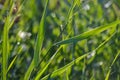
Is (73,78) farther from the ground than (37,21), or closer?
closer

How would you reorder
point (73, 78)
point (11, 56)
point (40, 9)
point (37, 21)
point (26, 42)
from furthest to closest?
1. point (40, 9)
2. point (37, 21)
3. point (26, 42)
4. point (73, 78)
5. point (11, 56)

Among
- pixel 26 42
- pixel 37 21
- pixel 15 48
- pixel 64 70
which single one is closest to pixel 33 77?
pixel 64 70

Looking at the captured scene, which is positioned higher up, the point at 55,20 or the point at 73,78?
the point at 55,20

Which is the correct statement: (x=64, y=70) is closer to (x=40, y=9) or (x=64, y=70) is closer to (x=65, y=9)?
(x=65, y=9)

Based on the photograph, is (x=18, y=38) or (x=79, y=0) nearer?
(x=79, y=0)

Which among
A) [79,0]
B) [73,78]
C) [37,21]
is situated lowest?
[73,78]

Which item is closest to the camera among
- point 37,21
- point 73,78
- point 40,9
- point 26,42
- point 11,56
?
point 11,56

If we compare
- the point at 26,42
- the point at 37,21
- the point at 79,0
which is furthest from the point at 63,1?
the point at 79,0

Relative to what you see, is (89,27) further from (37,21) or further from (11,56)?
(11,56)

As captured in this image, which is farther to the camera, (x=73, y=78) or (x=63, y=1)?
(x=63, y=1)
